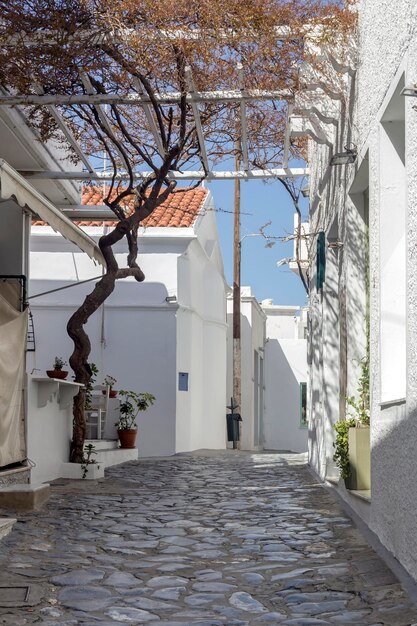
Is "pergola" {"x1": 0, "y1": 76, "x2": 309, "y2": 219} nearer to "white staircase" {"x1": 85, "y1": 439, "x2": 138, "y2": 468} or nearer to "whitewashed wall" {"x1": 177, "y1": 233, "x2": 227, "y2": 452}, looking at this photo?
"white staircase" {"x1": 85, "y1": 439, "x2": 138, "y2": 468}

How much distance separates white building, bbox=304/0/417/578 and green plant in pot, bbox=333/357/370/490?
23cm

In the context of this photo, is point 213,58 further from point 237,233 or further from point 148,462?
point 237,233

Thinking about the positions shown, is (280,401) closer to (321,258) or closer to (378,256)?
(321,258)

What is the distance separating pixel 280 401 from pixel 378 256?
24.5 metres

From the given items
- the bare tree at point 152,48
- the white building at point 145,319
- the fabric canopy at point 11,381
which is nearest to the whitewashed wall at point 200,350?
the white building at point 145,319

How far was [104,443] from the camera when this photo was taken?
53.4 ft

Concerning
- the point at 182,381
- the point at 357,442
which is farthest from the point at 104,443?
the point at 357,442

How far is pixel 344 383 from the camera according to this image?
33.5 ft

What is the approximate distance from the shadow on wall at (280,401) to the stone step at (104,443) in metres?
14.5

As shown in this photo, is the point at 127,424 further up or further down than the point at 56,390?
further down

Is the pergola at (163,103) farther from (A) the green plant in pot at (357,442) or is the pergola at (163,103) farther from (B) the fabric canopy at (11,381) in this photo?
(A) the green plant in pot at (357,442)

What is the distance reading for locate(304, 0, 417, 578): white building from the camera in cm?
570

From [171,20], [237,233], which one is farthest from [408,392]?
[237,233]

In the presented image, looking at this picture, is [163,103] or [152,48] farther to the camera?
[163,103]
